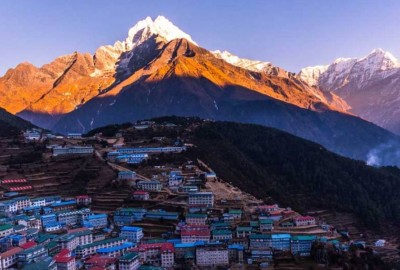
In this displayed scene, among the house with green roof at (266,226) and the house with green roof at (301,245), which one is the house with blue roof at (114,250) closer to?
the house with green roof at (266,226)

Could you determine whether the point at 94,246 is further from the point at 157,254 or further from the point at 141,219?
the point at 141,219

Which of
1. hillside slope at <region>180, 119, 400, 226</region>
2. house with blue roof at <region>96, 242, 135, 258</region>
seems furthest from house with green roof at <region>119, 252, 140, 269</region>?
hillside slope at <region>180, 119, 400, 226</region>

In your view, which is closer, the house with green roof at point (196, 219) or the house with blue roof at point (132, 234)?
the house with blue roof at point (132, 234)

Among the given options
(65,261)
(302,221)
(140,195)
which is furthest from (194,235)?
(302,221)

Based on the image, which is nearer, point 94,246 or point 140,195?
point 94,246

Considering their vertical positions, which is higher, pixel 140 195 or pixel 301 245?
pixel 140 195

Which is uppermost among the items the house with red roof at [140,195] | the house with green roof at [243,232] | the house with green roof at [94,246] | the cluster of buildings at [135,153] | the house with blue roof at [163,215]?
the cluster of buildings at [135,153]

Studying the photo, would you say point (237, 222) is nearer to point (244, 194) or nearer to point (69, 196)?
point (244, 194)

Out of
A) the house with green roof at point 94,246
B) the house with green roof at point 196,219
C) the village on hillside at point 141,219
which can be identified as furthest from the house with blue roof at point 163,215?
the house with green roof at point 94,246
